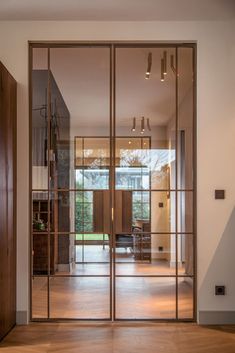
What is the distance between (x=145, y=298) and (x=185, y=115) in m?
1.87

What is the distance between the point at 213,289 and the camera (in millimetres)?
4371

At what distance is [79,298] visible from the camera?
14.8ft

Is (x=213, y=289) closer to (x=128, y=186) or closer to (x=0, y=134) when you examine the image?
(x=128, y=186)

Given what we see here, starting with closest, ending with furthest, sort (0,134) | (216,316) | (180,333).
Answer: (0,134) < (180,333) < (216,316)

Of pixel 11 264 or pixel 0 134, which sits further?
pixel 11 264

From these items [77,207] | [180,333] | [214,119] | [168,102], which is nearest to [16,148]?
[77,207]

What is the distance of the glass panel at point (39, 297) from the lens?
4.43 metres

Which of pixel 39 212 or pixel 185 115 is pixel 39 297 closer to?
pixel 39 212

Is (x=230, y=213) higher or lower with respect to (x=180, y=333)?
higher

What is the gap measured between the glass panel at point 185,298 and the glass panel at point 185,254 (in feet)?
0.28

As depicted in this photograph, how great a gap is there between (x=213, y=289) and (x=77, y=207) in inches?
60.8

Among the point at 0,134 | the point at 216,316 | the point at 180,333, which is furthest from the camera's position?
the point at 216,316

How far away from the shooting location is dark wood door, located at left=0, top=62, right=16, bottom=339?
12.8 ft

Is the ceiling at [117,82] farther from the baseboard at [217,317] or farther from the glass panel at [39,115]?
→ the baseboard at [217,317]
